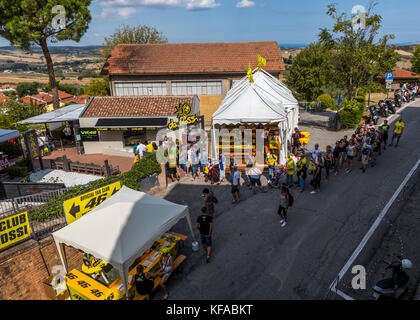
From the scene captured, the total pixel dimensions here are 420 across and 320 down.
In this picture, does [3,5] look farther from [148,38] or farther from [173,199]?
[148,38]

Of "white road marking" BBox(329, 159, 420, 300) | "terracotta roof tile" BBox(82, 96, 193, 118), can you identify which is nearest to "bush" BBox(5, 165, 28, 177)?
"terracotta roof tile" BBox(82, 96, 193, 118)

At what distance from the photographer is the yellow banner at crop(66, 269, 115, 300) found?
675 cm

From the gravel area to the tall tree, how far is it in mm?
11628

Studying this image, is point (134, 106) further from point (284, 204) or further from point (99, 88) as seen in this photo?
point (99, 88)

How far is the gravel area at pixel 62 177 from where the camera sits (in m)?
14.2

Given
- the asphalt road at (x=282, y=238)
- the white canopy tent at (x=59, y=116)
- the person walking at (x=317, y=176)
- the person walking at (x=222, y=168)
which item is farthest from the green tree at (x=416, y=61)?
the white canopy tent at (x=59, y=116)

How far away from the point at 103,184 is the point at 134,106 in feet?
34.6

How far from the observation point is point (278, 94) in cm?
1670

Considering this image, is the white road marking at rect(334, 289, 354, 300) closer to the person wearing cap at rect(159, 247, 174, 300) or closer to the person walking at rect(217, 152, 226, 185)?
the person wearing cap at rect(159, 247, 174, 300)

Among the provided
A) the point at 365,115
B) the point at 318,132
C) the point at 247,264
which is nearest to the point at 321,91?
the point at 365,115

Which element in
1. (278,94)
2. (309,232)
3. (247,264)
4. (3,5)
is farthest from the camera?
(3,5)

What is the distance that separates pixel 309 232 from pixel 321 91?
32.3 m

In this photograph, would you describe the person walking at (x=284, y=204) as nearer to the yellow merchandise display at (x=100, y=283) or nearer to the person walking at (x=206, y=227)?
the person walking at (x=206, y=227)
